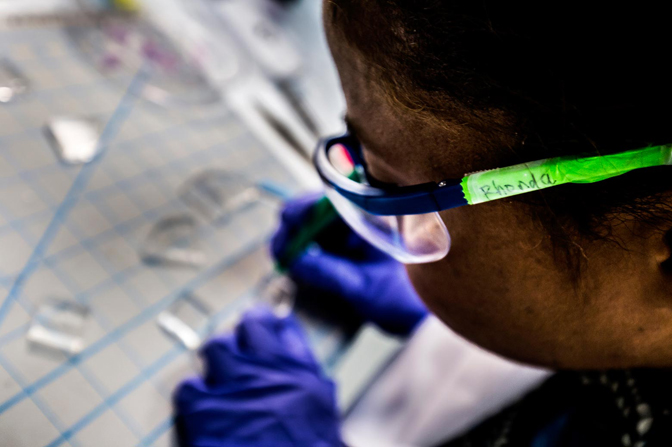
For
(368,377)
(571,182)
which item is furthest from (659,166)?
(368,377)

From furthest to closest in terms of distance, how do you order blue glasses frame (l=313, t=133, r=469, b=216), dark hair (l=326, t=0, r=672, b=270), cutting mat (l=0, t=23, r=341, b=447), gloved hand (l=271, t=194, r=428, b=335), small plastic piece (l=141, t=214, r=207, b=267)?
gloved hand (l=271, t=194, r=428, b=335), small plastic piece (l=141, t=214, r=207, b=267), cutting mat (l=0, t=23, r=341, b=447), blue glasses frame (l=313, t=133, r=469, b=216), dark hair (l=326, t=0, r=672, b=270)

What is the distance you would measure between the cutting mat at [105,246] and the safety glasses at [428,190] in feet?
1.46

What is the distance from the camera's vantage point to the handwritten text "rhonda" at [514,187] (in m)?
0.44

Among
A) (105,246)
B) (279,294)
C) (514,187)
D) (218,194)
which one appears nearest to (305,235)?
(279,294)

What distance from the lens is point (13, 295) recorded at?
0.85m

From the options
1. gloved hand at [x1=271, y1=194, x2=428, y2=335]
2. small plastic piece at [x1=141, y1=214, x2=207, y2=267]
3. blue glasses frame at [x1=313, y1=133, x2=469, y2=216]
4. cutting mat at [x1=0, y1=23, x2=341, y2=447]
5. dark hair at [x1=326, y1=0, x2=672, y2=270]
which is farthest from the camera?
gloved hand at [x1=271, y1=194, x2=428, y2=335]

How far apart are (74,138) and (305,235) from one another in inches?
21.8

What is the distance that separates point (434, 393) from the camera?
Answer: 992 mm

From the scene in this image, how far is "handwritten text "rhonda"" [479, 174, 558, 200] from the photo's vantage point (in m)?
0.44

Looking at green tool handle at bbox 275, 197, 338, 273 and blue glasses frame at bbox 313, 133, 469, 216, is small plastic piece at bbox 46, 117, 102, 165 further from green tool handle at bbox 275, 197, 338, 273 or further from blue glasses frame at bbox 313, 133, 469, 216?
blue glasses frame at bbox 313, 133, 469, 216

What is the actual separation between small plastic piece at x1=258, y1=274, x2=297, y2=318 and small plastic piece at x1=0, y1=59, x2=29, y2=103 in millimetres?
682

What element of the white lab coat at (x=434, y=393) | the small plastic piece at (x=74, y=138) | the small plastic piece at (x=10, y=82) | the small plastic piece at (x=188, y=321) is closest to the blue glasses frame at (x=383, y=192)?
the white lab coat at (x=434, y=393)

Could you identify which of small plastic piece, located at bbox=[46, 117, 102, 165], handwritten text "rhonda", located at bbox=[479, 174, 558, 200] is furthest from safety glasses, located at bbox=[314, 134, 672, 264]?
small plastic piece, located at bbox=[46, 117, 102, 165]

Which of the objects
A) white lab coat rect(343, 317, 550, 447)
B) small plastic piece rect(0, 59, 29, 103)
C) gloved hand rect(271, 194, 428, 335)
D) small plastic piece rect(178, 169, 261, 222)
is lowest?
white lab coat rect(343, 317, 550, 447)
